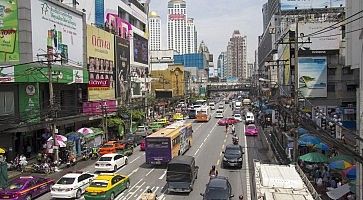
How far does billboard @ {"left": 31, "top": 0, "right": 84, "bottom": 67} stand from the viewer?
121 feet

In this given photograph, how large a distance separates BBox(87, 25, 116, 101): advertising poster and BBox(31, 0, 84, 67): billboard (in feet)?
10.0

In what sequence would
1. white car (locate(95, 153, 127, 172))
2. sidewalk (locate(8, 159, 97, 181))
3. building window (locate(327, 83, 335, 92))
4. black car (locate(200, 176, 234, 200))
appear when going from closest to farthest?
black car (locate(200, 176, 234, 200)) → sidewalk (locate(8, 159, 97, 181)) → white car (locate(95, 153, 127, 172)) → building window (locate(327, 83, 335, 92))

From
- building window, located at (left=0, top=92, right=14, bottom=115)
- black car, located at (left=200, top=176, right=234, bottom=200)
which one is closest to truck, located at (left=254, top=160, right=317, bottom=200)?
black car, located at (left=200, top=176, right=234, bottom=200)

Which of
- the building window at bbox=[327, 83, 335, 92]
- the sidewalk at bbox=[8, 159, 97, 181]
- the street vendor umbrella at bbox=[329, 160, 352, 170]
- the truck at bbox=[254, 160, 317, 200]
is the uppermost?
the building window at bbox=[327, 83, 335, 92]

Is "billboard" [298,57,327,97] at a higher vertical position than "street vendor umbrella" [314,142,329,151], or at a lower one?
higher

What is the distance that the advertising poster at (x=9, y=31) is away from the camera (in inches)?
1355

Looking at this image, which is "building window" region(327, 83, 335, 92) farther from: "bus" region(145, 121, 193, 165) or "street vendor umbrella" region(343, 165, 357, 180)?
"street vendor umbrella" region(343, 165, 357, 180)

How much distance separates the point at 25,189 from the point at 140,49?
6267 centimetres

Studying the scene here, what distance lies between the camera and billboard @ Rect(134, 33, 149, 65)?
81.1 m

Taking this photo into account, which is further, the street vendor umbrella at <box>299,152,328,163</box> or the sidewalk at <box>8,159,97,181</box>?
the sidewalk at <box>8,159,97,181</box>

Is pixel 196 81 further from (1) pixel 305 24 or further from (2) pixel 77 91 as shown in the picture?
(2) pixel 77 91

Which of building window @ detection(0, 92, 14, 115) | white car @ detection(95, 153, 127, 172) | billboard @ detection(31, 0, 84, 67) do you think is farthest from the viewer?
billboard @ detection(31, 0, 84, 67)

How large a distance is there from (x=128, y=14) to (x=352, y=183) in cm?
6442

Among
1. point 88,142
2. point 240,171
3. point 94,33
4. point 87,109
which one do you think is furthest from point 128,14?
point 240,171
